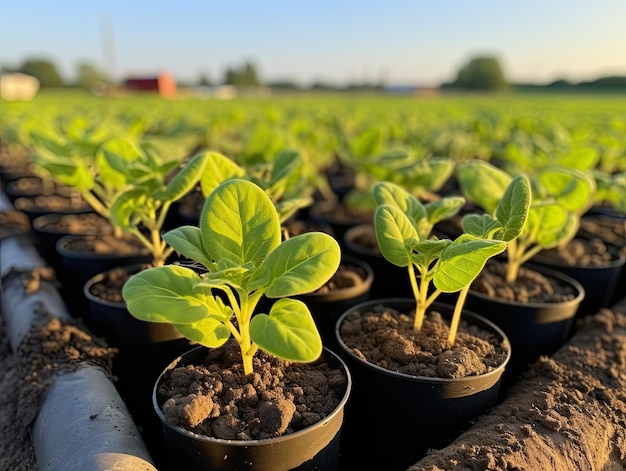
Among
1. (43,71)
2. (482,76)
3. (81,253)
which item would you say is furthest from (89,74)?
(81,253)

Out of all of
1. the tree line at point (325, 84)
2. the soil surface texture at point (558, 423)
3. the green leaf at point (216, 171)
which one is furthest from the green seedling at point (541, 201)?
the tree line at point (325, 84)

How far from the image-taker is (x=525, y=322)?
2023 millimetres

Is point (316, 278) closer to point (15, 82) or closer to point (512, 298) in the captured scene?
point (512, 298)

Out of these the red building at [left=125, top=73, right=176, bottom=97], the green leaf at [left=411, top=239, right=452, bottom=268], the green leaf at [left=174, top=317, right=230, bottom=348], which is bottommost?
the red building at [left=125, top=73, right=176, bottom=97]

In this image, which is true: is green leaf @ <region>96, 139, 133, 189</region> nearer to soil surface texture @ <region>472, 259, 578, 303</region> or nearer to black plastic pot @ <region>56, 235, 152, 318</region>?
black plastic pot @ <region>56, 235, 152, 318</region>

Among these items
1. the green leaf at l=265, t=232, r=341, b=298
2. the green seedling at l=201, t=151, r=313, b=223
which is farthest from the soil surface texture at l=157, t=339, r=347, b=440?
the green seedling at l=201, t=151, r=313, b=223

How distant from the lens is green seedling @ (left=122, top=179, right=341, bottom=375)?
3.67 feet

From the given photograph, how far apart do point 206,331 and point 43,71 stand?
7145 cm

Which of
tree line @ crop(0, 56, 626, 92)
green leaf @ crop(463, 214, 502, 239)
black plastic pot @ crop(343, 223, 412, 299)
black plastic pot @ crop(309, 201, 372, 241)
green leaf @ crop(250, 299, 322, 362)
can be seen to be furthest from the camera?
tree line @ crop(0, 56, 626, 92)

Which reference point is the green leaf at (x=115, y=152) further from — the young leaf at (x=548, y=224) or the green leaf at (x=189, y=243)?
the young leaf at (x=548, y=224)

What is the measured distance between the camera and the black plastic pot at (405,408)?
1.45 metres

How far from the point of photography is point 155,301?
1.16 metres

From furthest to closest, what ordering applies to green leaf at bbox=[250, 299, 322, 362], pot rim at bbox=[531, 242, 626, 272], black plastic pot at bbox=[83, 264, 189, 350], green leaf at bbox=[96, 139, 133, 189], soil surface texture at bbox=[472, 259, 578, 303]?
pot rim at bbox=[531, 242, 626, 272], green leaf at bbox=[96, 139, 133, 189], soil surface texture at bbox=[472, 259, 578, 303], black plastic pot at bbox=[83, 264, 189, 350], green leaf at bbox=[250, 299, 322, 362]

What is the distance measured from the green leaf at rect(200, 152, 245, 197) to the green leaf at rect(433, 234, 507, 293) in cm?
95
